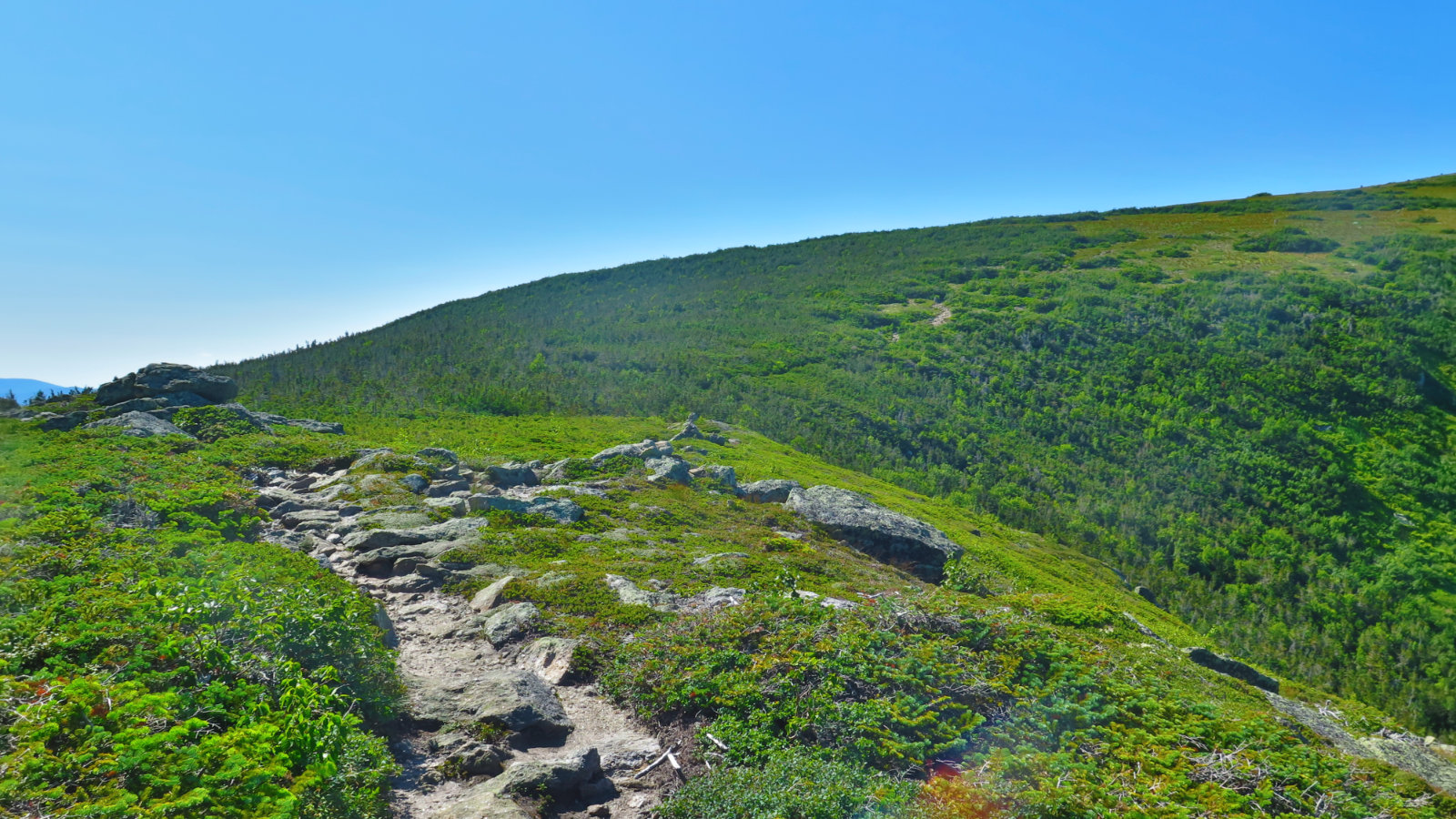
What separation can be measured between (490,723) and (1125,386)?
86.1 metres

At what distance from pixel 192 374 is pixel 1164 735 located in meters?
45.1

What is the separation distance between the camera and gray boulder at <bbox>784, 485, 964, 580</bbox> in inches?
1018

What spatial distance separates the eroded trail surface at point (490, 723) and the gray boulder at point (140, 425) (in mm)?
14338

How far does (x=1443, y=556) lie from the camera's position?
5244cm

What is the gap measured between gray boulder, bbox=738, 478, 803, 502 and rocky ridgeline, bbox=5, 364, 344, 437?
23466 millimetres

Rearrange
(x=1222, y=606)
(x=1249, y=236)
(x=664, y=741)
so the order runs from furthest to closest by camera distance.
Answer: (x=1249, y=236)
(x=1222, y=606)
(x=664, y=741)

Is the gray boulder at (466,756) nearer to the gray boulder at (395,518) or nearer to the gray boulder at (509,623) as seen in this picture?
the gray boulder at (509,623)

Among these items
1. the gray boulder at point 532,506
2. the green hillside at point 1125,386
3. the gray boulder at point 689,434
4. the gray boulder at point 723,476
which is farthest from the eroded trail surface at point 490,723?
the green hillside at point 1125,386

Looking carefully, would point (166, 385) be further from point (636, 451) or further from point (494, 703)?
point (494, 703)

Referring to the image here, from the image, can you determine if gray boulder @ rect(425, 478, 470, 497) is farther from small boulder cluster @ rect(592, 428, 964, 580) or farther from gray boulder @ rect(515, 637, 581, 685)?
gray boulder @ rect(515, 637, 581, 685)

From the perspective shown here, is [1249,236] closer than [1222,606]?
No

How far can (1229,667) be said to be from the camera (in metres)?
17.5

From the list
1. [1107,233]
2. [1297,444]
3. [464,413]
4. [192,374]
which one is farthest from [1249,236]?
[192,374]

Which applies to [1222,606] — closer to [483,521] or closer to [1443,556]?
[1443,556]
